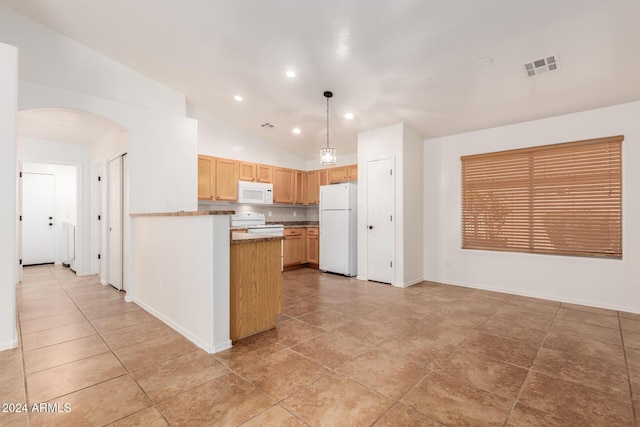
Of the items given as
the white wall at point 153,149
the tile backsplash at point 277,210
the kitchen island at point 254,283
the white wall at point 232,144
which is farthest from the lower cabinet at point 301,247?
the kitchen island at point 254,283

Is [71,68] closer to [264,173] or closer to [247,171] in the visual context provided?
[247,171]

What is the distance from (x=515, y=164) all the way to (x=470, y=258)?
158 centimetres

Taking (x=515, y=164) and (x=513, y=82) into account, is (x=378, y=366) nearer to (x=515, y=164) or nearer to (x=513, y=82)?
(x=513, y=82)

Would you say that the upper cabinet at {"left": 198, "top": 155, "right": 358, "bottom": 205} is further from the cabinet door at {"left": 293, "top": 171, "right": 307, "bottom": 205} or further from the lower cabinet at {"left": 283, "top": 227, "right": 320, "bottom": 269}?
the lower cabinet at {"left": 283, "top": 227, "right": 320, "bottom": 269}

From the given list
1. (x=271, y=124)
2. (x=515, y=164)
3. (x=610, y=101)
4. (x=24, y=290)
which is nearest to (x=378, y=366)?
(x=515, y=164)

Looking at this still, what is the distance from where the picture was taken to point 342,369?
221 centimetres

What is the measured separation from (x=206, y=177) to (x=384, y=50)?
370cm

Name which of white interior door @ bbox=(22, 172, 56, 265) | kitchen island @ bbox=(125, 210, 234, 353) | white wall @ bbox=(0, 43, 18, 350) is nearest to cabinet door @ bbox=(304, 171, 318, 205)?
kitchen island @ bbox=(125, 210, 234, 353)

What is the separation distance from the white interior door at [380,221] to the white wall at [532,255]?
84 cm

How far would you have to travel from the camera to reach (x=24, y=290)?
14.8ft

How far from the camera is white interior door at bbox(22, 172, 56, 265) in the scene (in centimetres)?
660

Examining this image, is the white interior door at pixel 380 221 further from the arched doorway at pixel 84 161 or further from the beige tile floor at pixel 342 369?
the arched doorway at pixel 84 161

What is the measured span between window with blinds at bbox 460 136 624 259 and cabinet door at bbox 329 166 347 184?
7.59 ft

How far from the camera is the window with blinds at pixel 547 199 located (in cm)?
373
